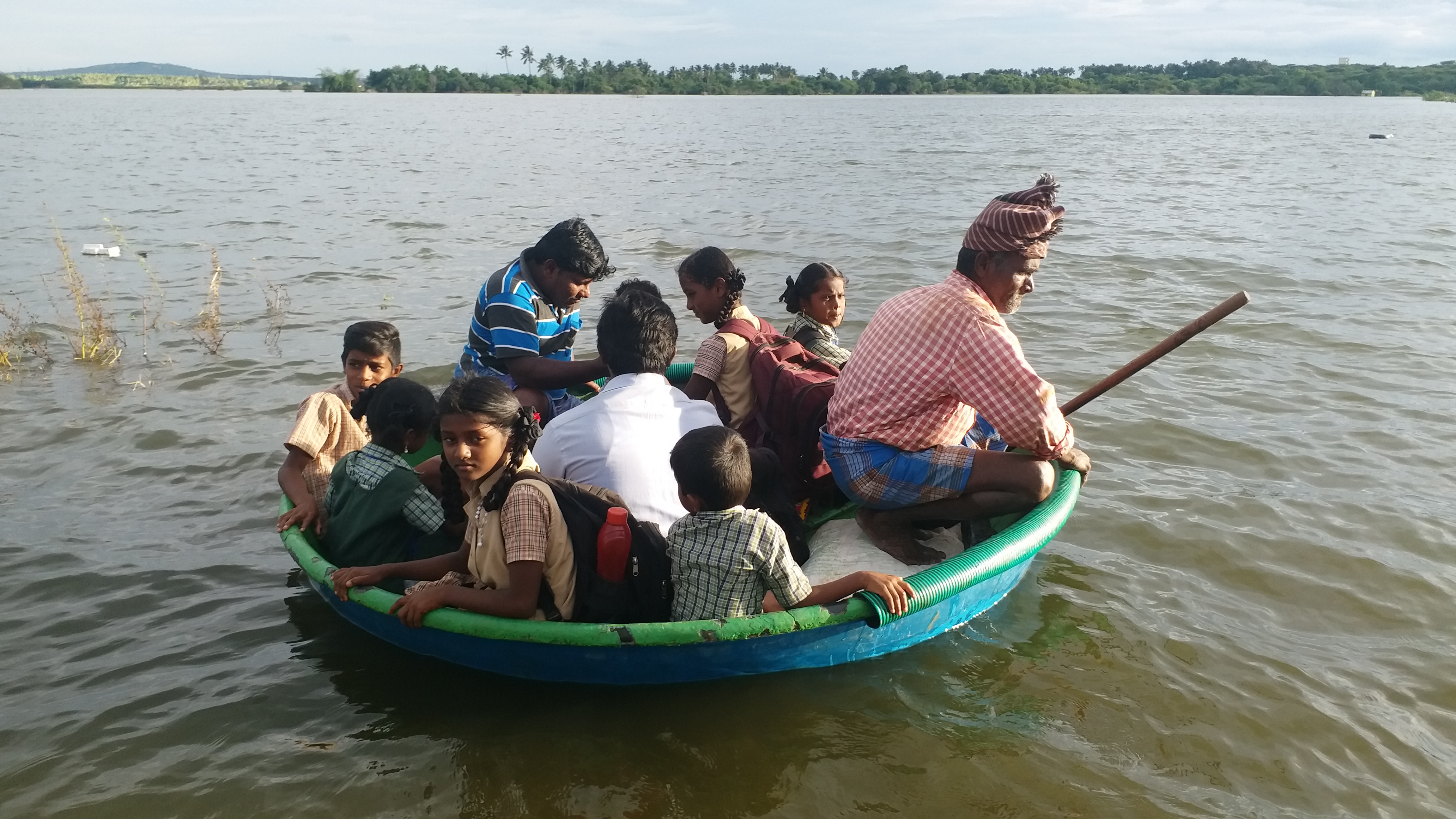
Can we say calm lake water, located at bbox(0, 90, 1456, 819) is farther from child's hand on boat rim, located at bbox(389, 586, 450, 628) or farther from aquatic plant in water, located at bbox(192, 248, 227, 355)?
child's hand on boat rim, located at bbox(389, 586, 450, 628)

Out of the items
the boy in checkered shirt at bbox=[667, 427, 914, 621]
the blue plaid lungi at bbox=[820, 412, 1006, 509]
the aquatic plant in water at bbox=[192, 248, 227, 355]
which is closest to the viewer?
the boy in checkered shirt at bbox=[667, 427, 914, 621]

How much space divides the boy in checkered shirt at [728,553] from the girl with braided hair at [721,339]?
1193mm

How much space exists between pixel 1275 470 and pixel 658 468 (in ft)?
13.0

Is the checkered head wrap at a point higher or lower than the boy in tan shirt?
higher

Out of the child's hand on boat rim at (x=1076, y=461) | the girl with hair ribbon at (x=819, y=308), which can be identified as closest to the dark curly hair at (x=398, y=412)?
the girl with hair ribbon at (x=819, y=308)

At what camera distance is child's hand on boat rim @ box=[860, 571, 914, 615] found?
3.40 m

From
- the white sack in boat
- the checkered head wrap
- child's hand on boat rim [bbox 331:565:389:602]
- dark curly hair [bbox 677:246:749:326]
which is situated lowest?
the white sack in boat

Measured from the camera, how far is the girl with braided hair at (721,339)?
4609 mm

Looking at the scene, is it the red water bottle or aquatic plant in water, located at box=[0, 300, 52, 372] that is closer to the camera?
the red water bottle

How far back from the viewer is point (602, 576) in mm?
3408

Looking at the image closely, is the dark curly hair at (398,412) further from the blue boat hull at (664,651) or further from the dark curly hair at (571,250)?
the dark curly hair at (571,250)

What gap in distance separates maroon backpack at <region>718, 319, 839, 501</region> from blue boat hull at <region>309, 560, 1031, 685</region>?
0.82m

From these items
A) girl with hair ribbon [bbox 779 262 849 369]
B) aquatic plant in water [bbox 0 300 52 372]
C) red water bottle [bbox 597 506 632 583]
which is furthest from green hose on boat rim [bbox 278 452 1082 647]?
aquatic plant in water [bbox 0 300 52 372]

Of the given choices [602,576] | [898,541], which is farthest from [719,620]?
[898,541]
